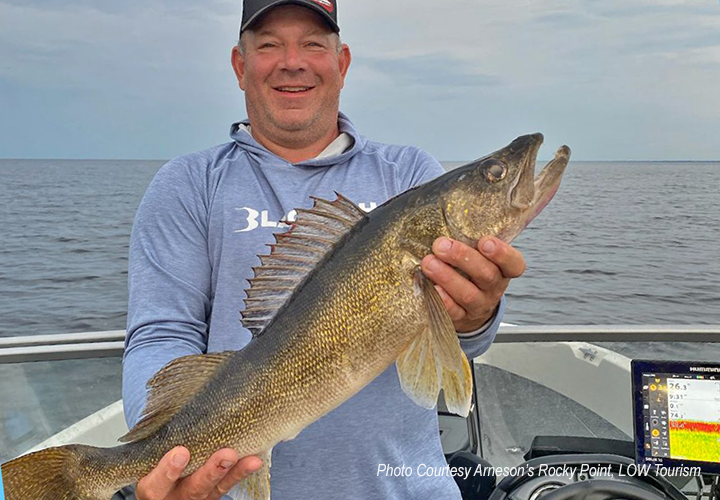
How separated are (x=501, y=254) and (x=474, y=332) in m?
0.43

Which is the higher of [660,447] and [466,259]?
[466,259]

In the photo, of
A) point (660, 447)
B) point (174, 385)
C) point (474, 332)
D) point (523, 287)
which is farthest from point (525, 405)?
point (523, 287)

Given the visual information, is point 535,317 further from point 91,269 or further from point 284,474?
point 91,269

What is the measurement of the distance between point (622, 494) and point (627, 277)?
16.2 m

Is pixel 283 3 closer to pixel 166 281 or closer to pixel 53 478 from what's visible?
pixel 166 281

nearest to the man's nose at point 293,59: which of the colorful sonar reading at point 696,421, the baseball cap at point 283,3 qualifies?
the baseball cap at point 283,3

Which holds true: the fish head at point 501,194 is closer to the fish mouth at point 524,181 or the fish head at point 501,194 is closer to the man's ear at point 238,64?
the fish mouth at point 524,181

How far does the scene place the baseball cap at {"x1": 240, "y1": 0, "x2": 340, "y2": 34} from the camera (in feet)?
8.54

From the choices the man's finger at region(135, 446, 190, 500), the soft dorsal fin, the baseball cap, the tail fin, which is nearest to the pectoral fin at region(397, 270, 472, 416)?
the soft dorsal fin

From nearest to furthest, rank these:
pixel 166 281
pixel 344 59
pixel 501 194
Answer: pixel 501 194 < pixel 166 281 < pixel 344 59

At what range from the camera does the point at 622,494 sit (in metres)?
2.70

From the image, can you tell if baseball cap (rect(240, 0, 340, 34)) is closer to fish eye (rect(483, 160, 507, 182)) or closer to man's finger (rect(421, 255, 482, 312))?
fish eye (rect(483, 160, 507, 182))

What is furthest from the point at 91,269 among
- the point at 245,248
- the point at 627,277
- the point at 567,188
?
the point at 567,188

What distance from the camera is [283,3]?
262cm
